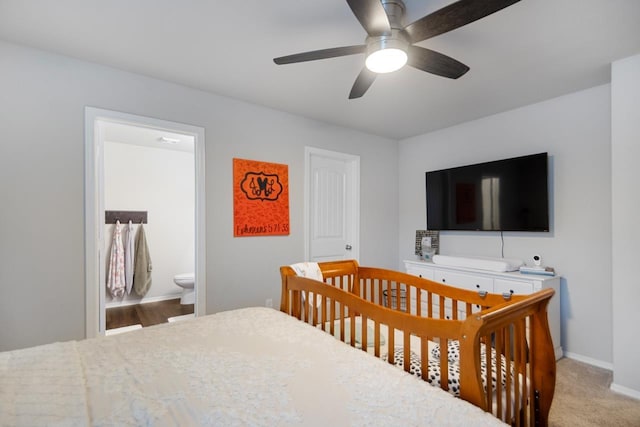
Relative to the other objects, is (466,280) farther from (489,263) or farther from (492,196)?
(492,196)

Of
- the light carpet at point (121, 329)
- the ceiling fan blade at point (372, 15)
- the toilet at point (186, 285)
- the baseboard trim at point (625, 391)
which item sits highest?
the ceiling fan blade at point (372, 15)

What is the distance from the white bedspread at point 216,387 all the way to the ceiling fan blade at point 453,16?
1464mm

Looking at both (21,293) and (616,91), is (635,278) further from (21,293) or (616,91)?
(21,293)

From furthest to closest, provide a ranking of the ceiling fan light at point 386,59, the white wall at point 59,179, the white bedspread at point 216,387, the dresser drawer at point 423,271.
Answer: the dresser drawer at point 423,271
the white wall at point 59,179
the ceiling fan light at point 386,59
the white bedspread at point 216,387

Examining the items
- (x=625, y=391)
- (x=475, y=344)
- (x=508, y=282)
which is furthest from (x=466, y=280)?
(x=475, y=344)

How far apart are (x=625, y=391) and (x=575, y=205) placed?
1435mm

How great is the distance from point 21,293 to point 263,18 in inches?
91.2

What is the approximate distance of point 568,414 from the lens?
1.90m

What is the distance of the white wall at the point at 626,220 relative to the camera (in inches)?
82.7

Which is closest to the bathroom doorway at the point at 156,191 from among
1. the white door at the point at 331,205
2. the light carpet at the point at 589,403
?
the white door at the point at 331,205

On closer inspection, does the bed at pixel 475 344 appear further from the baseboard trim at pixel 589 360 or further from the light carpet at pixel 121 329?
the light carpet at pixel 121 329

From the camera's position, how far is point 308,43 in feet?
6.57

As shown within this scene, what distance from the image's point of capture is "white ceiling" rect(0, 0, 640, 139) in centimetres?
168

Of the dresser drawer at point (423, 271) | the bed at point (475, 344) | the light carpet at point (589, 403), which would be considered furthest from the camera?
the dresser drawer at point (423, 271)
